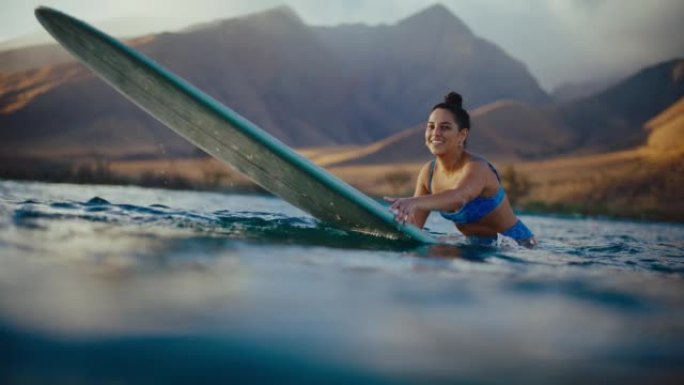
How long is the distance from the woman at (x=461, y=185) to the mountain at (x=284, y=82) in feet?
123

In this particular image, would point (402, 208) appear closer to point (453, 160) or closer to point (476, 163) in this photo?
point (476, 163)

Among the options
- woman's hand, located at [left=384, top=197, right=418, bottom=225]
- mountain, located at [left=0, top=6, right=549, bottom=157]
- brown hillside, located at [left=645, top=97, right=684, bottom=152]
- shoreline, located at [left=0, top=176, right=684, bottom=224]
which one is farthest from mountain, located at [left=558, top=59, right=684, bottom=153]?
woman's hand, located at [left=384, top=197, right=418, bottom=225]

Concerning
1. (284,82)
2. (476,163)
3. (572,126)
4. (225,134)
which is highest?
(284,82)

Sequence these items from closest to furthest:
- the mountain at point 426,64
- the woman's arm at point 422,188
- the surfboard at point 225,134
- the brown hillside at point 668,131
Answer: the surfboard at point 225,134
the woman's arm at point 422,188
the brown hillside at point 668,131
the mountain at point 426,64

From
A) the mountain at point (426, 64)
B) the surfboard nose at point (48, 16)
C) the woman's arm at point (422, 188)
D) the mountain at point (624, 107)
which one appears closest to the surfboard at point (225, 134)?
the surfboard nose at point (48, 16)

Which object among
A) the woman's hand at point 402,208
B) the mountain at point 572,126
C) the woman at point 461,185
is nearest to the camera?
the woman's hand at point 402,208

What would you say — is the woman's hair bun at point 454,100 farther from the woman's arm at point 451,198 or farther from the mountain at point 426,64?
the mountain at point 426,64

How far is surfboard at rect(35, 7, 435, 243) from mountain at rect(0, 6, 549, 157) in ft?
120

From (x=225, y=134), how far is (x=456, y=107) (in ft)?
5.13

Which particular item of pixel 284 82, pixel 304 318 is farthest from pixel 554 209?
pixel 284 82

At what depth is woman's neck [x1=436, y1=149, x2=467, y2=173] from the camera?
393 centimetres

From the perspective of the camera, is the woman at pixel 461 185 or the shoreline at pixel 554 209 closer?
the woman at pixel 461 185

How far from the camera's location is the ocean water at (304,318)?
1092mm

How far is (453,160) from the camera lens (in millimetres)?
3967
